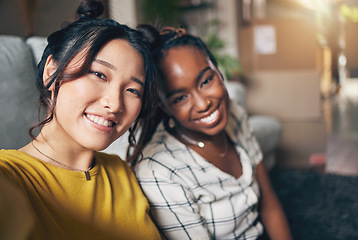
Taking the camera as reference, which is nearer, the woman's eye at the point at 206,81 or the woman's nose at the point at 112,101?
the woman's nose at the point at 112,101

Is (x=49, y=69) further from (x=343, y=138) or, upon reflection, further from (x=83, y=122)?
(x=343, y=138)

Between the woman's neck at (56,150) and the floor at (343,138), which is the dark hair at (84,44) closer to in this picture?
the woman's neck at (56,150)

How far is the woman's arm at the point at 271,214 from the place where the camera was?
118 cm

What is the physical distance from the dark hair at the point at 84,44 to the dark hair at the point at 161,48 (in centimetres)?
13

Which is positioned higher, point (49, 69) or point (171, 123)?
point (49, 69)

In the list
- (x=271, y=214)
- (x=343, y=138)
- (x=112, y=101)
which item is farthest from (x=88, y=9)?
(x=343, y=138)

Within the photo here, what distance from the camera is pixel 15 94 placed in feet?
3.03

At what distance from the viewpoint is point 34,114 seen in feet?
3.04

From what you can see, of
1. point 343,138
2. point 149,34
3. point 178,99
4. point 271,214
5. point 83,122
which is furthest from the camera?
point 343,138

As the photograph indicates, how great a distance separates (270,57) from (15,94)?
3.12m

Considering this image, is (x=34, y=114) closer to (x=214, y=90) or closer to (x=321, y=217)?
(x=214, y=90)

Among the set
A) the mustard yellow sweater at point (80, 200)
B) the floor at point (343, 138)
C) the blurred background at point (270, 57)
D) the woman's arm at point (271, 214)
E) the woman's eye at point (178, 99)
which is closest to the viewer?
the mustard yellow sweater at point (80, 200)

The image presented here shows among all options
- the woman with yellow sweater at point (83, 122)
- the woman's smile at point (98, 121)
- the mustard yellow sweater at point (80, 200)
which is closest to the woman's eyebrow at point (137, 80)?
the woman with yellow sweater at point (83, 122)

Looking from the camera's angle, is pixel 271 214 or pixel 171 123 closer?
pixel 171 123
